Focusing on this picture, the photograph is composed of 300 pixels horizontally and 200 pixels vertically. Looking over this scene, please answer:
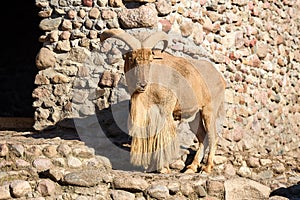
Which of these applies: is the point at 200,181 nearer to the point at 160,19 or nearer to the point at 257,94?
the point at 160,19

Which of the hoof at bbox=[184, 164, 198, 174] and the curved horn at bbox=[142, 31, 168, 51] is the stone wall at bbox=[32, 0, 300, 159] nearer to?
the curved horn at bbox=[142, 31, 168, 51]

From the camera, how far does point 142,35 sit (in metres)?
7.21

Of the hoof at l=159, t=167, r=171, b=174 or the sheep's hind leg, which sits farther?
the sheep's hind leg

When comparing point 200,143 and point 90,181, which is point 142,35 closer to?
point 200,143

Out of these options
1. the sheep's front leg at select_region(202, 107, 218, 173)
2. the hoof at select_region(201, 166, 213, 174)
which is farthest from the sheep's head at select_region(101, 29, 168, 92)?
the hoof at select_region(201, 166, 213, 174)

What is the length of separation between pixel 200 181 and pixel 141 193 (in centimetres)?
57

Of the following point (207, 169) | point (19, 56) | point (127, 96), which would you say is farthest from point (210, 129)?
point (19, 56)

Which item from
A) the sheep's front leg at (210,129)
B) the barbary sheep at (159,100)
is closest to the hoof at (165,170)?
the barbary sheep at (159,100)

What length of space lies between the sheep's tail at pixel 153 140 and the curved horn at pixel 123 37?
0.64 meters

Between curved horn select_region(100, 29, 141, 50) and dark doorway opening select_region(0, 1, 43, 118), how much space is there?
15.0 ft

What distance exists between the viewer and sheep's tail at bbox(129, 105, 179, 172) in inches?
255

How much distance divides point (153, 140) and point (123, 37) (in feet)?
3.52

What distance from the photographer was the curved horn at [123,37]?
6.38 metres

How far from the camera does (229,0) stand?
823 centimetres
